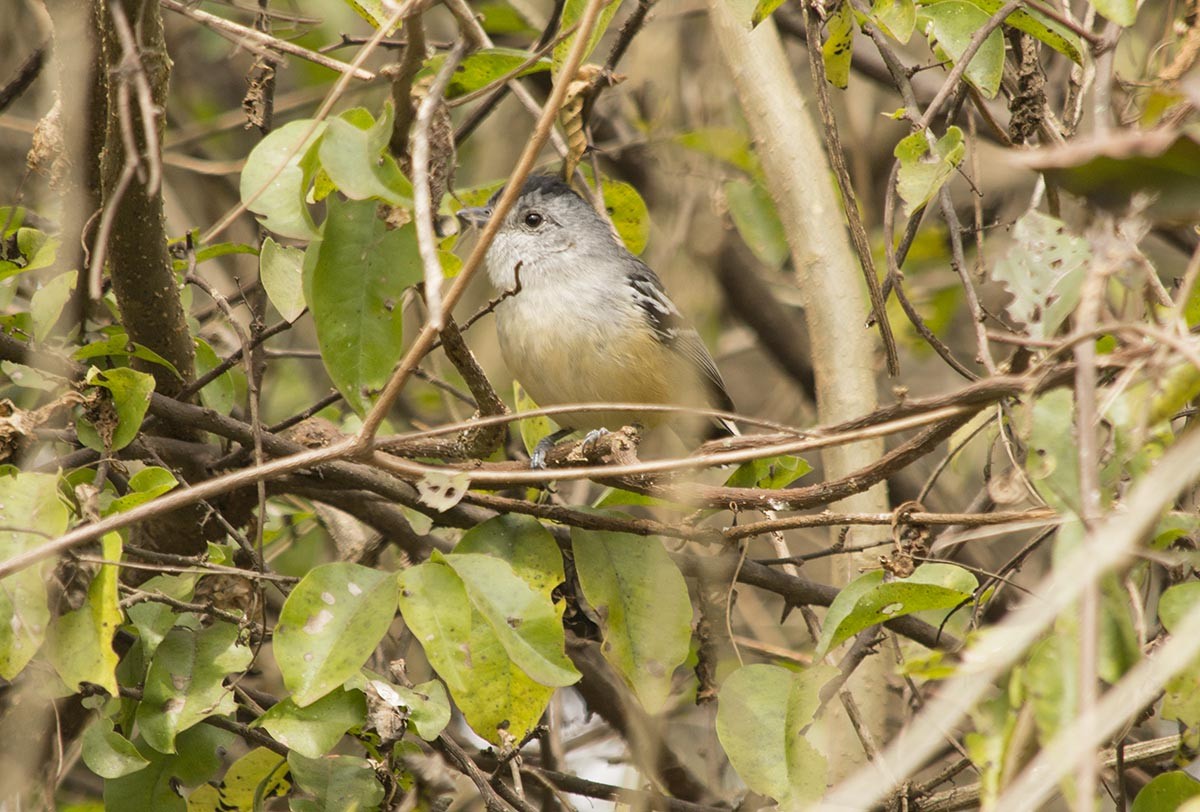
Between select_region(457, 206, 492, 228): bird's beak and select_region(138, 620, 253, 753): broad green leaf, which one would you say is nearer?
select_region(138, 620, 253, 753): broad green leaf

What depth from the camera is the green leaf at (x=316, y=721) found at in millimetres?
2529

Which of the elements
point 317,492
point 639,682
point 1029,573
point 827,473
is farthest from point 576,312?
point 1029,573

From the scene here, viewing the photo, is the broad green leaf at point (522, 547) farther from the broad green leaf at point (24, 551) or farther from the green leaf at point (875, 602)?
the broad green leaf at point (24, 551)

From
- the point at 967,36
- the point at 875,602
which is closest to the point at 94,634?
the point at 875,602

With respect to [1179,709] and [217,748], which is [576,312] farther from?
[1179,709]

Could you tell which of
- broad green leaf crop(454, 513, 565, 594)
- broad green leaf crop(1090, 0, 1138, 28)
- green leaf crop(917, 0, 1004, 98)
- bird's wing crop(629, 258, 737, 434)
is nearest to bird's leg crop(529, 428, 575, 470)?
broad green leaf crop(454, 513, 565, 594)

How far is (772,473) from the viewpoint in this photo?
3381mm

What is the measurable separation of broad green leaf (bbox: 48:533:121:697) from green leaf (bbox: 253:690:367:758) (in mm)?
348

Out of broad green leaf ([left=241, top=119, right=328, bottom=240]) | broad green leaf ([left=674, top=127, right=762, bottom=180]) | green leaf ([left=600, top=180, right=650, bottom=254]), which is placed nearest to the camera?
broad green leaf ([left=241, top=119, right=328, bottom=240])

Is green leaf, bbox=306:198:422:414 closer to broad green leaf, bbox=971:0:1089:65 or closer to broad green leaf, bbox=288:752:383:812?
broad green leaf, bbox=288:752:383:812

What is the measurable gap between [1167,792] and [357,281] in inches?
73.9

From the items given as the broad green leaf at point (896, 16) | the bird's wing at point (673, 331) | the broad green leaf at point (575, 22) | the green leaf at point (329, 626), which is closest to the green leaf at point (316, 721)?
the green leaf at point (329, 626)

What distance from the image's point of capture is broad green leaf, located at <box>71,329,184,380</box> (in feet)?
9.89

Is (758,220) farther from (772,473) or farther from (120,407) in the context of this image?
(120,407)
